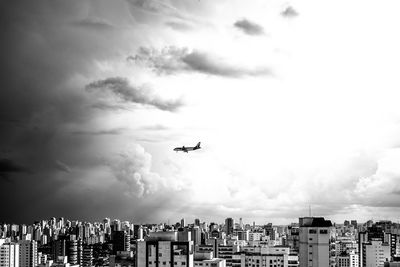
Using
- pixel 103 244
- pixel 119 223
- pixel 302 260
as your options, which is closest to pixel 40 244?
pixel 103 244

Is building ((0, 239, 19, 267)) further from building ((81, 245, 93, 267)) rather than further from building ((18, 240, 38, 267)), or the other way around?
building ((81, 245, 93, 267))

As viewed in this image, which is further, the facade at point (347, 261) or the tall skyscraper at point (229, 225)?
the tall skyscraper at point (229, 225)

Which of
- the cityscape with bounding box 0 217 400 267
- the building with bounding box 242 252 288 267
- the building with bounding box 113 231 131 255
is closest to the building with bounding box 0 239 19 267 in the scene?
the cityscape with bounding box 0 217 400 267

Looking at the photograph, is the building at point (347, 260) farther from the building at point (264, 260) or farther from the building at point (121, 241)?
the building at point (121, 241)

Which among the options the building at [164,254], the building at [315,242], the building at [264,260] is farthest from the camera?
the building at [264,260]

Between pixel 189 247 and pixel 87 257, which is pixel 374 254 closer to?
pixel 87 257

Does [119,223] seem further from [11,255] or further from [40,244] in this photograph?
[11,255]

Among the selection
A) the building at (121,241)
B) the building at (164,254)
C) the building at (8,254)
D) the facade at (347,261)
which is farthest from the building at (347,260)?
the building at (164,254)

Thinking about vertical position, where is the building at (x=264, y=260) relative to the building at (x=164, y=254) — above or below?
below
